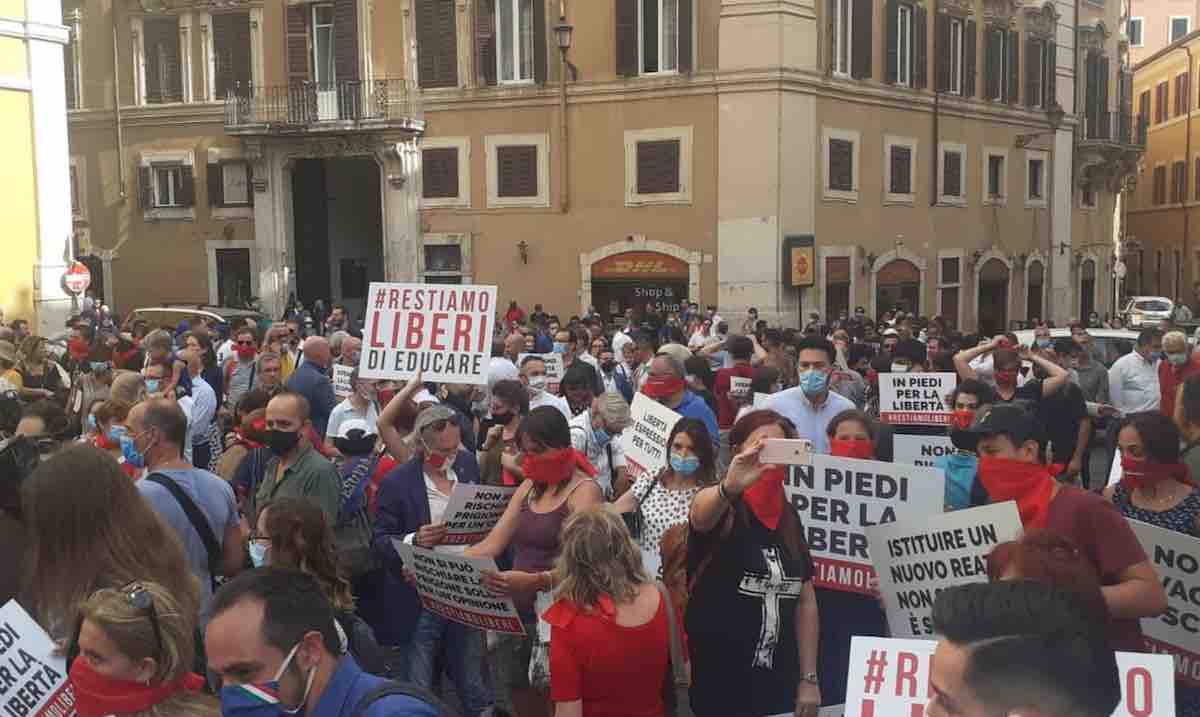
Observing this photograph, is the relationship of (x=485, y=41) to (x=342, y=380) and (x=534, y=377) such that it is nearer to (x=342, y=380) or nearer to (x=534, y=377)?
(x=342, y=380)

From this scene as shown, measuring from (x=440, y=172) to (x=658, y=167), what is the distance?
5215 mm

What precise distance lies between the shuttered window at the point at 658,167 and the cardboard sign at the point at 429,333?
20.1m

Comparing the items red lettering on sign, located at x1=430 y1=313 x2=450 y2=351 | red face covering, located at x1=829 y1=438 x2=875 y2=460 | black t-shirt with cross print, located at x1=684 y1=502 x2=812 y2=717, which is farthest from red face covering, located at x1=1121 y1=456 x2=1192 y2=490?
red lettering on sign, located at x1=430 y1=313 x2=450 y2=351

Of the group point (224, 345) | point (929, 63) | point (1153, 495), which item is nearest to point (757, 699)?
point (1153, 495)

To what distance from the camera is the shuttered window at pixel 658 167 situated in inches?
1088

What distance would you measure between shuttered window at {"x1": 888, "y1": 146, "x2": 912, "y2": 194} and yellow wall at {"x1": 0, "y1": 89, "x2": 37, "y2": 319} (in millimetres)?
18381

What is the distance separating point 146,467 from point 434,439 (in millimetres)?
1319

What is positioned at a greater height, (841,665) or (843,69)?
(843,69)

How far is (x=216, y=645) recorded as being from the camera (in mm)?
2980

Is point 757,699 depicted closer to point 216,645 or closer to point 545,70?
point 216,645

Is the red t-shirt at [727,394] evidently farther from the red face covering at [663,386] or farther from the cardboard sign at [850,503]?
the cardboard sign at [850,503]

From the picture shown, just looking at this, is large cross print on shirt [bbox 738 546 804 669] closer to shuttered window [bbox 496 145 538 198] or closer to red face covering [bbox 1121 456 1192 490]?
red face covering [bbox 1121 456 1192 490]

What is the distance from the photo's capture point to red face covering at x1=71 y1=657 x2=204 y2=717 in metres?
3.30

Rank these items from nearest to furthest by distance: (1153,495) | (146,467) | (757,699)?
1. (757,699)
2. (1153,495)
3. (146,467)
